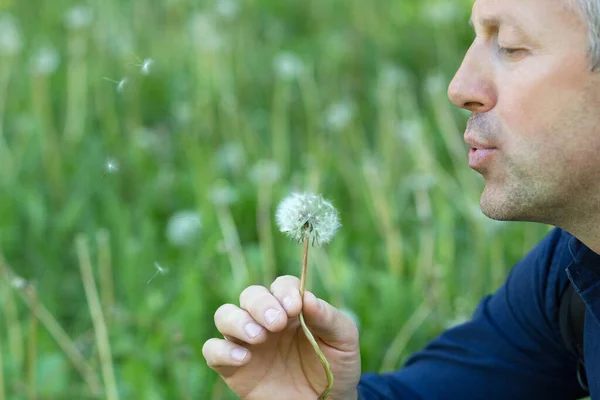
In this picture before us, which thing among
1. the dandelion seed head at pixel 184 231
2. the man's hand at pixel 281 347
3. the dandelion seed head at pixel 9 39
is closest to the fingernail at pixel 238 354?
the man's hand at pixel 281 347

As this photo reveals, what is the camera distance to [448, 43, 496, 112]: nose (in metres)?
1.23

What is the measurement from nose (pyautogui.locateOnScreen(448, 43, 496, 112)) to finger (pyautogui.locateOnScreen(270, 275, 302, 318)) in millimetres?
328

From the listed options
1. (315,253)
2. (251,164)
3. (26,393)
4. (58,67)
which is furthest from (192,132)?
(26,393)

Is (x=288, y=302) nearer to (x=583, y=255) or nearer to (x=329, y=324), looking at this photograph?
(x=329, y=324)

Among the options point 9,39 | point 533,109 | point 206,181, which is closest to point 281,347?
point 533,109

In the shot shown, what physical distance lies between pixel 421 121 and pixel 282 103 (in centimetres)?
48

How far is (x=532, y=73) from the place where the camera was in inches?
46.8

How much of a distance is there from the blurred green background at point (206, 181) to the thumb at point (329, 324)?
0.54 metres

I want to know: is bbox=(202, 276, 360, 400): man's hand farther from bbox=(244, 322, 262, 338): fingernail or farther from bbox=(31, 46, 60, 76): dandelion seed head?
bbox=(31, 46, 60, 76): dandelion seed head

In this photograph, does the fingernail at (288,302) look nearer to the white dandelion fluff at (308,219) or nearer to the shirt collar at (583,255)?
the white dandelion fluff at (308,219)

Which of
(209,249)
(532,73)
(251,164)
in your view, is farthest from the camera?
(251,164)

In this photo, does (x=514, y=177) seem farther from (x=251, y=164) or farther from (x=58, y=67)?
(x=58, y=67)

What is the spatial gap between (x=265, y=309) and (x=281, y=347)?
0.57 feet

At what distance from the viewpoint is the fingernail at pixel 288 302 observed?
1.14 metres
